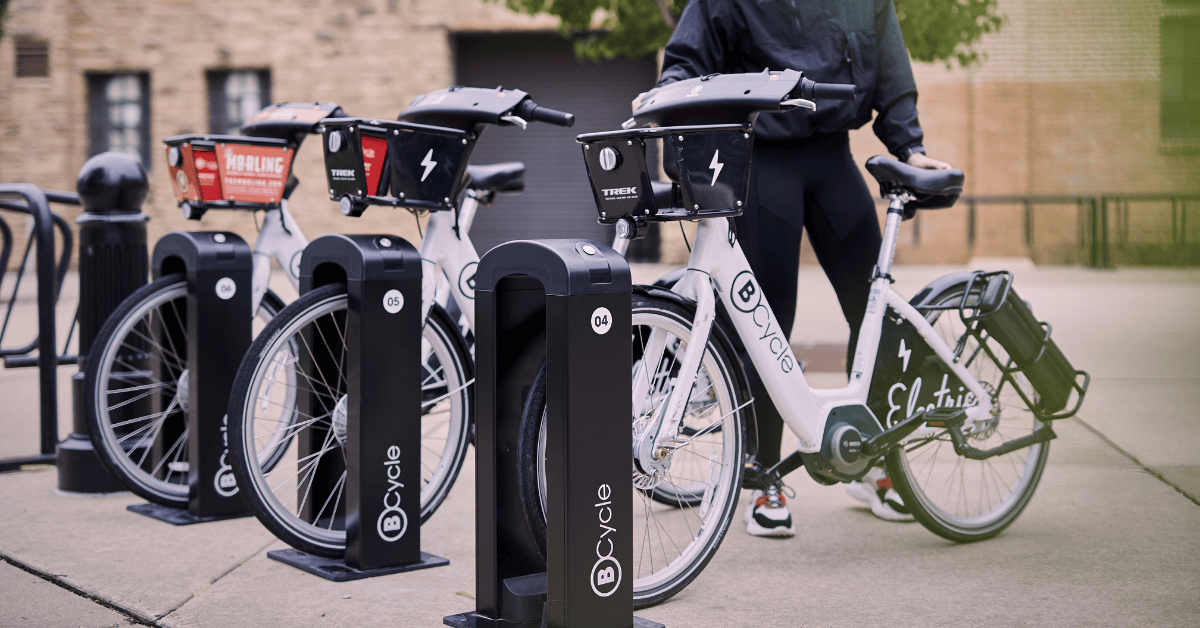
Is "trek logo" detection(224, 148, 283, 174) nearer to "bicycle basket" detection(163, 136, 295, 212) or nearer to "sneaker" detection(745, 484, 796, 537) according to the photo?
"bicycle basket" detection(163, 136, 295, 212)

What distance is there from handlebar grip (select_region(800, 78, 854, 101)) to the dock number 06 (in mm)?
889

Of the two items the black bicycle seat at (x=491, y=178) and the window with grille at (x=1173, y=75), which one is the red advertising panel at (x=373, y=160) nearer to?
the black bicycle seat at (x=491, y=178)

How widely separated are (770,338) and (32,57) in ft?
61.0

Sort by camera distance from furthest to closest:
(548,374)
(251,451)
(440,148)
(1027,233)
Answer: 1. (1027,233)
2. (440,148)
3. (251,451)
4. (548,374)

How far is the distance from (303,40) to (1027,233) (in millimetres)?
11698

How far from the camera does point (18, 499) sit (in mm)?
4430

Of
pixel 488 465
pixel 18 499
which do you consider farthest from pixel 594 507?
pixel 18 499

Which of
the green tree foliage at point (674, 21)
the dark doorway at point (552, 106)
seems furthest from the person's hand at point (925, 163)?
the dark doorway at point (552, 106)

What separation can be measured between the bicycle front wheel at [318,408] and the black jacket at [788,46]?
1202mm

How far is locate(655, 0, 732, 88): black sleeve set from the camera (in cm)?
381

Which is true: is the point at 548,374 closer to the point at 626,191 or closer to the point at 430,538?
the point at 626,191

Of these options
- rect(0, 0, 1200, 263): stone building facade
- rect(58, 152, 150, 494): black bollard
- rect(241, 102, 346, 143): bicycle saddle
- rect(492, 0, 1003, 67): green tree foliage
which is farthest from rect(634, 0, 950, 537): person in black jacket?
rect(0, 0, 1200, 263): stone building facade

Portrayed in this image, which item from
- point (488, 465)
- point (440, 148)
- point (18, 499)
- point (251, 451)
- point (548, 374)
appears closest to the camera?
point (548, 374)

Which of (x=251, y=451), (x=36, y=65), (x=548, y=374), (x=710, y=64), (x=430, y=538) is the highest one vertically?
(x=36, y=65)
